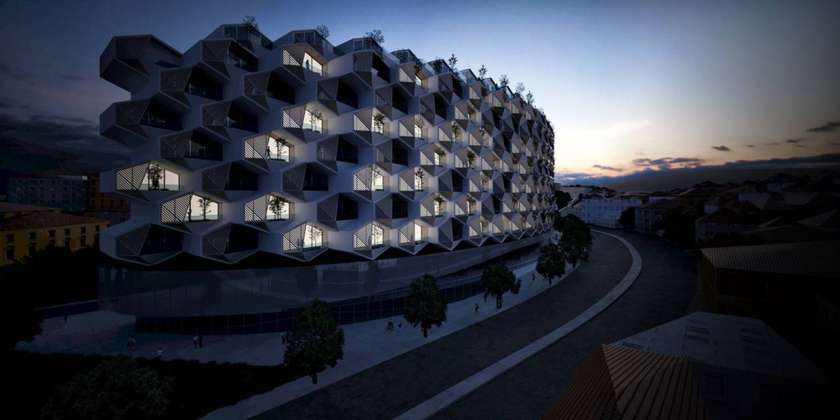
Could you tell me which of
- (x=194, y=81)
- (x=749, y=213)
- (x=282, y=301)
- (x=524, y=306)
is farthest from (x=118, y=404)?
(x=749, y=213)

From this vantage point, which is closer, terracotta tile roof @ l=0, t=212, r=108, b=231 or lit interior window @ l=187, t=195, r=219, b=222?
lit interior window @ l=187, t=195, r=219, b=222

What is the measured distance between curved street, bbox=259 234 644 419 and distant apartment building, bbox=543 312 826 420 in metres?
6.02

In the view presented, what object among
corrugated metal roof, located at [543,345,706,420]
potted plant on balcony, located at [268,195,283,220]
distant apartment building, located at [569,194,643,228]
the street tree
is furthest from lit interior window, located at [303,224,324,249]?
distant apartment building, located at [569,194,643,228]

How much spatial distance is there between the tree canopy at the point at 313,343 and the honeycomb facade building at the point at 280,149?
9712 millimetres

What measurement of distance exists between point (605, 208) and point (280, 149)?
113641 mm

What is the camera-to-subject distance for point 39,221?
48.0m

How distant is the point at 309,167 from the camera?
89.8 feet

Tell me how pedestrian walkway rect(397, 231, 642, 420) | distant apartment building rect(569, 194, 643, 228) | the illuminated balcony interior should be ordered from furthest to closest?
distant apartment building rect(569, 194, 643, 228), the illuminated balcony interior, pedestrian walkway rect(397, 231, 642, 420)

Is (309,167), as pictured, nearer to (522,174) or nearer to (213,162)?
(213,162)

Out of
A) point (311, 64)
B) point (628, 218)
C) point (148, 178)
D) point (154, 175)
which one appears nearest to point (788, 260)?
point (311, 64)

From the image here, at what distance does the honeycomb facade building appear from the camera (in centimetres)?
2261

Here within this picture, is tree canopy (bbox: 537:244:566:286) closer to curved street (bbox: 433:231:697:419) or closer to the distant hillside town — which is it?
curved street (bbox: 433:231:697:419)

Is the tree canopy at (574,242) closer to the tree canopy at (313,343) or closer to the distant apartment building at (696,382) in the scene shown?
the distant apartment building at (696,382)

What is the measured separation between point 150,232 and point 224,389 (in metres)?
13.8
